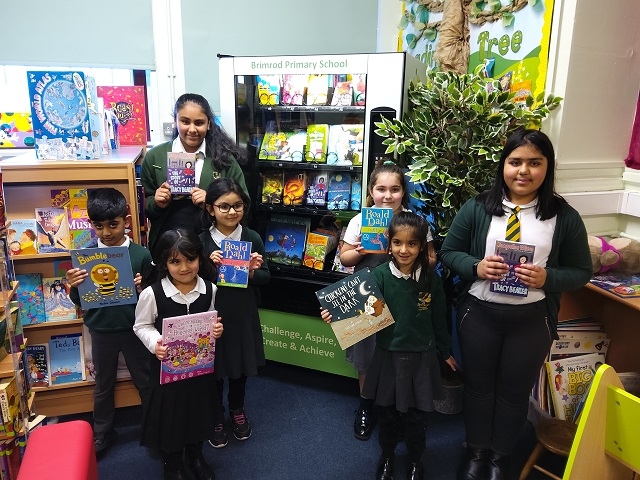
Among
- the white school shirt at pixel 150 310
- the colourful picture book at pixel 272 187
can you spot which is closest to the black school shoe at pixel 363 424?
the white school shirt at pixel 150 310

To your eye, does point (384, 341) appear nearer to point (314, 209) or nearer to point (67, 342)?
point (314, 209)

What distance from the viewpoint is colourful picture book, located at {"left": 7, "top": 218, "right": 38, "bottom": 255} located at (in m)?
2.51

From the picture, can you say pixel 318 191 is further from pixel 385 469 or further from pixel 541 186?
pixel 385 469

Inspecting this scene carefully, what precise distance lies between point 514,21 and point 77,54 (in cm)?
292

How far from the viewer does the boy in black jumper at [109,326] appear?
2.28 metres

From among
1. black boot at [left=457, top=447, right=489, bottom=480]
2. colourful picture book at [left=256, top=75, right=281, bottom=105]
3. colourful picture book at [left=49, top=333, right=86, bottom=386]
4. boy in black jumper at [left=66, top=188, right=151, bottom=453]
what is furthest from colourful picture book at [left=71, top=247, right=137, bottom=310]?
black boot at [left=457, top=447, right=489, bottom=480]

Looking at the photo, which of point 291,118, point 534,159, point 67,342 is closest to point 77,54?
point 291,118

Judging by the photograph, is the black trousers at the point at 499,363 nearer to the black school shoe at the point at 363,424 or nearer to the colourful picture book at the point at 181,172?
the black school shoe at the point at 363,424

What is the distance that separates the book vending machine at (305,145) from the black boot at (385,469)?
1003mm

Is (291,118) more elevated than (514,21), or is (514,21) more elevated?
(514,21)

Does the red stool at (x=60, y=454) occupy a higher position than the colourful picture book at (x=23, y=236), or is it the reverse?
the colourful picture book at (x=23, y=236)

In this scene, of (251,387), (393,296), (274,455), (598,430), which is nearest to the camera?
(598,430)

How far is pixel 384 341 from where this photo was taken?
2.18 m

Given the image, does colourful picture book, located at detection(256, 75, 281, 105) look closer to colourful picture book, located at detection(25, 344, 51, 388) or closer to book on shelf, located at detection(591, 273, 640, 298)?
colourful picture book, located at detection(25, 344, 51, 388)
